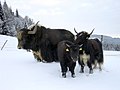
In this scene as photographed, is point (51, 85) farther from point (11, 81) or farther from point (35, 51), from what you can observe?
point (35, 51)

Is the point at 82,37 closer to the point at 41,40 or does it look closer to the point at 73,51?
the point at 73,51

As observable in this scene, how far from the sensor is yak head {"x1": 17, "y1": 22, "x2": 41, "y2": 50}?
14030mm

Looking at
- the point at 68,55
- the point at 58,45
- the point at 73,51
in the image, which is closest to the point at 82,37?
the point at 58,45

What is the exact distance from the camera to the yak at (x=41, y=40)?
1398 cm

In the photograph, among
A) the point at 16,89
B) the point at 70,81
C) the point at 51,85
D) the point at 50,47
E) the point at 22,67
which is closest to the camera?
the point at 16,89

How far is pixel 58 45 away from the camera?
11914 mm

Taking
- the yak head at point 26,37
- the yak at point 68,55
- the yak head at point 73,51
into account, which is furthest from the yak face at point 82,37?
the yak head at point 26,37

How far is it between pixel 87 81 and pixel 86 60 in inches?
50.0

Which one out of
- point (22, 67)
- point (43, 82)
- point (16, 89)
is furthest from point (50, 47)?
point (16, 89)

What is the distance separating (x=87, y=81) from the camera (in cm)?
1066

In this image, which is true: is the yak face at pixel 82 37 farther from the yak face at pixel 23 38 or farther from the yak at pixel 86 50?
the yak face at pixel 23 38

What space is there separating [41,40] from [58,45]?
2.45m

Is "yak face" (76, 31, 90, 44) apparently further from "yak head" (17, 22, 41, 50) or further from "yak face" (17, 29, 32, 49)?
"yak face" (17, 29, 32, 49)

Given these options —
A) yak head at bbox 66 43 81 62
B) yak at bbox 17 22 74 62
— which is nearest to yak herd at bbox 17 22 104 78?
yak at bbox 17 22 74 62
